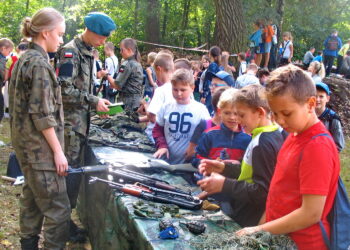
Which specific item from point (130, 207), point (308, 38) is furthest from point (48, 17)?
point (308, 38)

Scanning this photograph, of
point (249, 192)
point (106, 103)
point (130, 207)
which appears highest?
point (106, 103)

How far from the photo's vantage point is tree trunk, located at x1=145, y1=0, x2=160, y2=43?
19375 millimetres

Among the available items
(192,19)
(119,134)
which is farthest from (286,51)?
(119,134)

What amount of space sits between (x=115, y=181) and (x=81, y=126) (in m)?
1.15

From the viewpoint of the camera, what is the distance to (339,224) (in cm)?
190

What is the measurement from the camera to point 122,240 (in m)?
2.57

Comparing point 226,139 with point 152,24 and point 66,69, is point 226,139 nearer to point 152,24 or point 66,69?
point 66,69

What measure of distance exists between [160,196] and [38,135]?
1.07m

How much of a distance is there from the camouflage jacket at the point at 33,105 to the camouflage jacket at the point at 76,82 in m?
0.68

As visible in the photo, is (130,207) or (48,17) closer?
(130,207)

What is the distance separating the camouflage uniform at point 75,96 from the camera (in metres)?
3.69

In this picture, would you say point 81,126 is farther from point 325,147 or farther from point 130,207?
point 325,147

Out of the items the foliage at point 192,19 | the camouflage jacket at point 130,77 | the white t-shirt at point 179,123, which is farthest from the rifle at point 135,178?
the foliage at point 192,19

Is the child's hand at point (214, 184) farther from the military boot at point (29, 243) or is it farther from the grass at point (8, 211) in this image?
the grass at point (8, 211)
